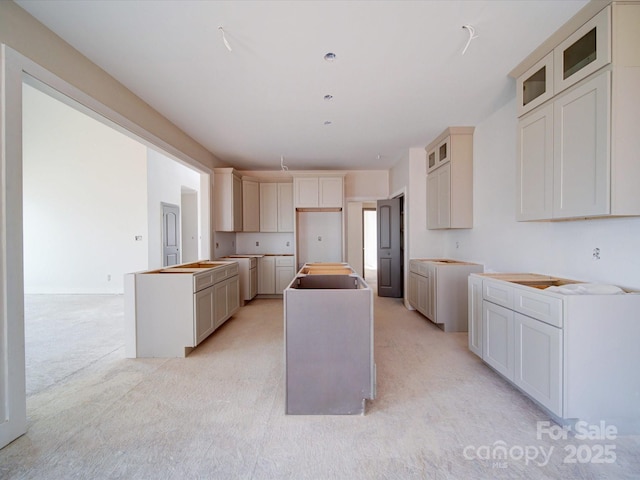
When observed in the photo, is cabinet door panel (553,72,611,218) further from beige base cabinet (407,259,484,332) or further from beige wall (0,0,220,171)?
beige wall (0,0,220,171)

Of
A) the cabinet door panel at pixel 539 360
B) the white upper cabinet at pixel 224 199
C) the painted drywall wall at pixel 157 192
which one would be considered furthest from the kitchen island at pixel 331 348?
the painted drywall wall at pixel 157 192

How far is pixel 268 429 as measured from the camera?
5.79 feet

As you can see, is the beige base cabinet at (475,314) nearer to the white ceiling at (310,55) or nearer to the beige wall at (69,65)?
the white ceiling at (310,55)

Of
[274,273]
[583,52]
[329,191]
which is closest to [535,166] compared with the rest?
[583,52]

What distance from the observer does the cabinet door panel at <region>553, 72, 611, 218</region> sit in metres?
1.64

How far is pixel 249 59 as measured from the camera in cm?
218

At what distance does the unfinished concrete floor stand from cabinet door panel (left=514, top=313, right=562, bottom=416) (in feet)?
0.65

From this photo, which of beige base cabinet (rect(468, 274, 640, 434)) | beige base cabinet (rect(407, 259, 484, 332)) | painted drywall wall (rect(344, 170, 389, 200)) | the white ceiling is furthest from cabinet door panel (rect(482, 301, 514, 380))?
painted drywall wall (rect(344, 170, 389, 200))

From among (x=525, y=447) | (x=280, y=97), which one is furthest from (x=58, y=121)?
(x=525, y=447)

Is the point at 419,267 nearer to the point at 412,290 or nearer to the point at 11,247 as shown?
the point at 412,290

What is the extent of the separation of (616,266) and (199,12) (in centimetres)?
325

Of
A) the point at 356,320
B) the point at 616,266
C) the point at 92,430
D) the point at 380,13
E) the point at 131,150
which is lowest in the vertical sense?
the point at 92,430

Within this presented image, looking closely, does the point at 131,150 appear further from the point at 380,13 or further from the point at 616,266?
the point at 616,266

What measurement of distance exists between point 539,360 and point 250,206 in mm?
4973
